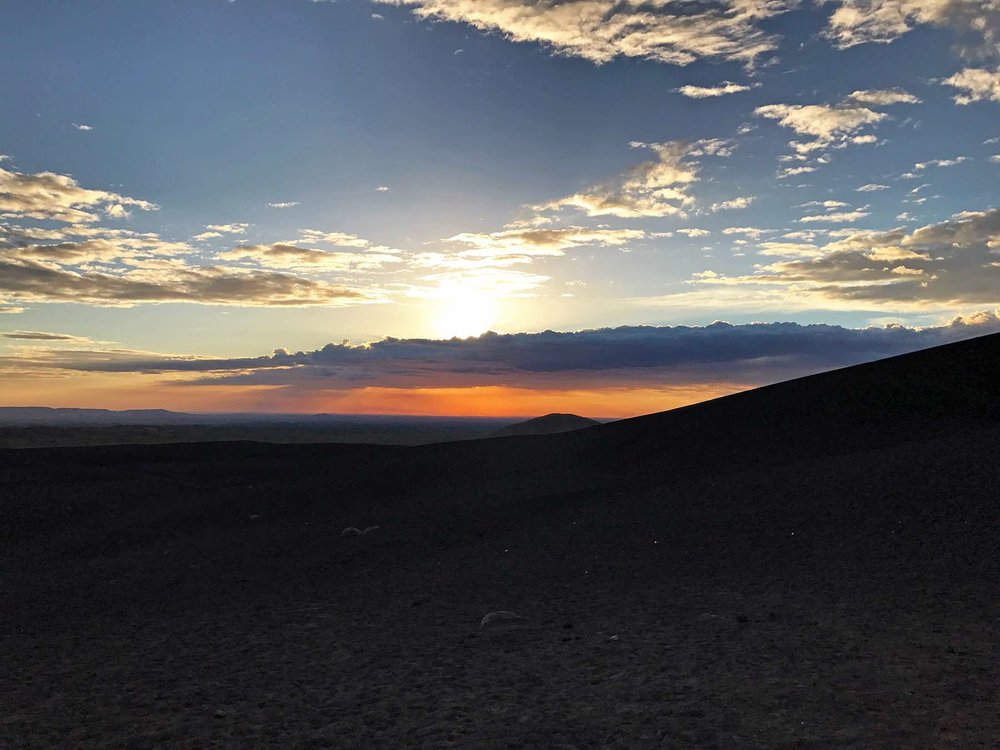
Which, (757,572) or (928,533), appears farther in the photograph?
(928,533)

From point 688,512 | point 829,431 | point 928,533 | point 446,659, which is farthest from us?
point 829,431

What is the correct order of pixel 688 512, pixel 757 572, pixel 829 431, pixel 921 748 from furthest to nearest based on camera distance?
pixel 829 431 → pixel 688 512 → pixel 757 572 → pixel 921 748

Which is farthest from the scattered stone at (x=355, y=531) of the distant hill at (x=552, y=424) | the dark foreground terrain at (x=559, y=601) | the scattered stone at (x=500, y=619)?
the distant hill at (x=552, y=424)

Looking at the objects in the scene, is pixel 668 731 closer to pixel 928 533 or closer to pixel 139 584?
pixel 928 533

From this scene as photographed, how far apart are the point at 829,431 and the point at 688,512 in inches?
444

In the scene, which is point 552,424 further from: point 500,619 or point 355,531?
point 500,619

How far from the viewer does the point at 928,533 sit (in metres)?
14.1

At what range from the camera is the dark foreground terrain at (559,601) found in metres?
7.10

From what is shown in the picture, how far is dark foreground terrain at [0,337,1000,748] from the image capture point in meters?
7.10

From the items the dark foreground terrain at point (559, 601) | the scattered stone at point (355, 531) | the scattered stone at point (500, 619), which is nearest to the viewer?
the dark foreground terrain at point (559, 601)

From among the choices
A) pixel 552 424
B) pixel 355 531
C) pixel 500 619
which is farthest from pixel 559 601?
pixel 552 424

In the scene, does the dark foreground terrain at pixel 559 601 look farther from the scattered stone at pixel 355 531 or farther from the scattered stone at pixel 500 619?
the scattered stone at pixel 355 531

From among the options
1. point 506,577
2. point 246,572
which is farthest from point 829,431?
point 246,572

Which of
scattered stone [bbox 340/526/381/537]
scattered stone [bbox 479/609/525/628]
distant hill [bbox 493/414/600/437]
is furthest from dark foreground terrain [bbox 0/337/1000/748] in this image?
distant hill [bbox 493/414/600/437]
